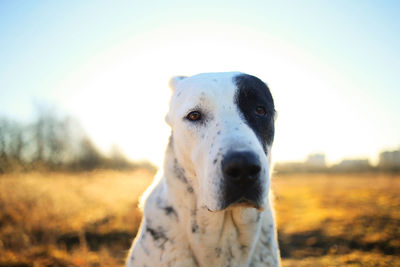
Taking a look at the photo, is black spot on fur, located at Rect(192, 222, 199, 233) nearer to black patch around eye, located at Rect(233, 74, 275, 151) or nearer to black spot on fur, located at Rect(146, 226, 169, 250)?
black spot on fur, located at Rect(146, 226, 169, 250)

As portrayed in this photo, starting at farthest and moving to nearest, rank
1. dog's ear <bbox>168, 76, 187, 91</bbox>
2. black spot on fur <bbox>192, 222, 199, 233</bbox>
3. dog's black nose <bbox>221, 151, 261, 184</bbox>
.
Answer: dog's ear <bbox>168, 76, 187, 91</bbox> < black spot on fur <bbox>192, 222, 199, 233</bbox> < dog's black nose <bbox>221, 151, 261, 184</bbox>

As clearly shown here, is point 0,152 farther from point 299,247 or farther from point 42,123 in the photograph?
point 42,123

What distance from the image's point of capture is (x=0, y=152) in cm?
663

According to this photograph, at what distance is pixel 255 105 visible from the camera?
7.34ft

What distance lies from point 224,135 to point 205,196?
42 centimetres

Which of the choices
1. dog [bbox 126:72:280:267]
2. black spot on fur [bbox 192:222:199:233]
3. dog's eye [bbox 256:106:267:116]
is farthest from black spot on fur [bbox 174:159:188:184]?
dog's eye [bbox 256:106:267:116]

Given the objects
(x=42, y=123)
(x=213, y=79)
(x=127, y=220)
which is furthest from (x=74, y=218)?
(x=42, y=123)

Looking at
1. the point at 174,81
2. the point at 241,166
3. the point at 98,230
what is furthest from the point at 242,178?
the point at 98,230

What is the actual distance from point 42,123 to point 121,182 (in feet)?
20.7

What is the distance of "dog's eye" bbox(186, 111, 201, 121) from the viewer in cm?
215

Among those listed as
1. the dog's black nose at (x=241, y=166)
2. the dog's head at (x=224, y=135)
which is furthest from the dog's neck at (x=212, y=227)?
the dog's black nose at (x=241, y=166)

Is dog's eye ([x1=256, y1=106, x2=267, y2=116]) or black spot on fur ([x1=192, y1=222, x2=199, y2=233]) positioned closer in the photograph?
black spot on fur ([x1=192, y1=222, x2=199, y2=233])

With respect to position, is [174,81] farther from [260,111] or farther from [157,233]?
[157,233]

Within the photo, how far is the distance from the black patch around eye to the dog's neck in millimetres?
604
